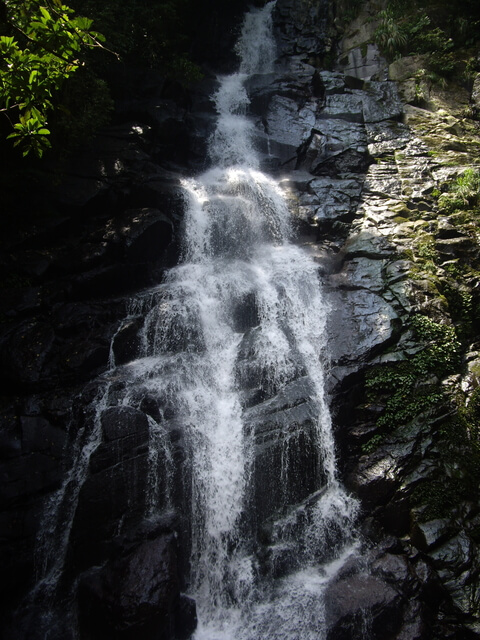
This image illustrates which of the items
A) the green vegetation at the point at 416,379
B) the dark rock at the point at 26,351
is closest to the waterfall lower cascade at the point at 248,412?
the green vegetation at the point at 416,379

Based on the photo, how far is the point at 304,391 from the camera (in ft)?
26.7

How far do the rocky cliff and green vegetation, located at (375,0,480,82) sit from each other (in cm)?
228

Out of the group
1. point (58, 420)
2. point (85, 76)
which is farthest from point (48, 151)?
point (58, 420)

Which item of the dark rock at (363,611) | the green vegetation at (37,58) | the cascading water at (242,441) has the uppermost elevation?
the green vegetation at (37,58)

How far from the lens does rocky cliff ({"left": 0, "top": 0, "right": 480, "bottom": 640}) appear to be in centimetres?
605

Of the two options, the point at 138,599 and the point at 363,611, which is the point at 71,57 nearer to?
the point at 138,599

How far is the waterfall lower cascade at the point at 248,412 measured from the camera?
640cm

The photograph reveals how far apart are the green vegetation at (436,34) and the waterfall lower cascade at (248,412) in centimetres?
1080

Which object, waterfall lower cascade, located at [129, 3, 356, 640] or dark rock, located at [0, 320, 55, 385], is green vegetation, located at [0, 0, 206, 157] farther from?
waterfall lower cascade, located at [129, 3, 356, 640]

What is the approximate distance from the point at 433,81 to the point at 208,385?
15969mm

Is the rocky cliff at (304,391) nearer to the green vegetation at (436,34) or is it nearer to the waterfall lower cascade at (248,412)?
the waterfall lower cascade at (248,412)

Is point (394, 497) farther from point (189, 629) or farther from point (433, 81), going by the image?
point (433, 81)

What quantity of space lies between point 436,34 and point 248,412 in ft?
61.4

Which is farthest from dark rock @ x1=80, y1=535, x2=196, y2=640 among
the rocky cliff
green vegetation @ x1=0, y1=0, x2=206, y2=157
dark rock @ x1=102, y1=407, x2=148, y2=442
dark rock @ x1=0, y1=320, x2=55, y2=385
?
green vegetation @ x1=0, y1=0, x2=206, y2=157
